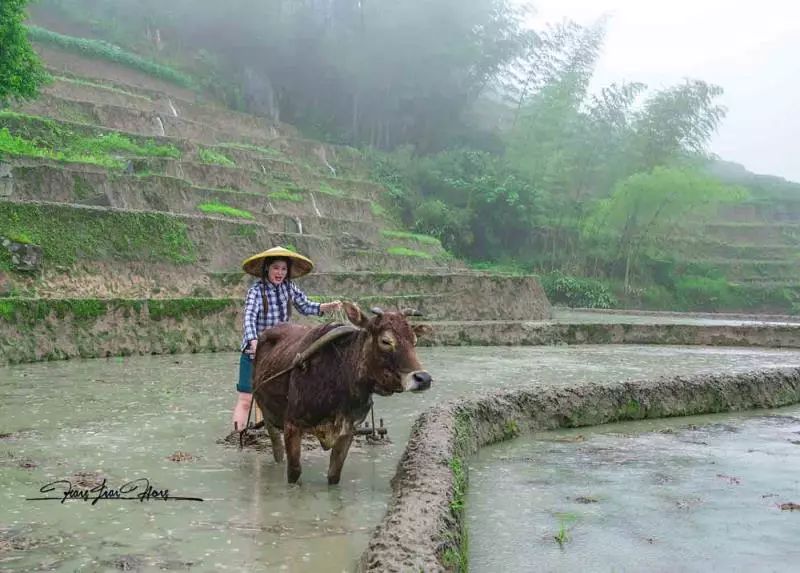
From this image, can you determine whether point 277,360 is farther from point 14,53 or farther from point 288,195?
point 288,195

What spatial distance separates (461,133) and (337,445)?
43.6 m

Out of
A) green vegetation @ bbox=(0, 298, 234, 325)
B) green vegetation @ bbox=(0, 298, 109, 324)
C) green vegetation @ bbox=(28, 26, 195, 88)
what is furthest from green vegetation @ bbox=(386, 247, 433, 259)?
green vegetation @ bbox=(28, 26, 195, 88)

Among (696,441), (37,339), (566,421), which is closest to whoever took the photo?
(696,441)

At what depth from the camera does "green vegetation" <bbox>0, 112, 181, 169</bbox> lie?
18156 mm

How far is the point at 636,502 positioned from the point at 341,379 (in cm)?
194

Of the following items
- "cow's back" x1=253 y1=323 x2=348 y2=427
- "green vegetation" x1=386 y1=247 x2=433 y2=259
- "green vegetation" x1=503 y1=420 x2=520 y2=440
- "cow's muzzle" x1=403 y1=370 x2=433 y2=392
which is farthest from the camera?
"green vegetation" x1=386 y1=247 x2=433 y2=259

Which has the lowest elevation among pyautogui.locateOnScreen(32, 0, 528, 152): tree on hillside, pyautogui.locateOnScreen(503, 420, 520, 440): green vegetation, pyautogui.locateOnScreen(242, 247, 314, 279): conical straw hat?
pyautogui.locateOnScreen(503, 420, 520, 440): green vegetation

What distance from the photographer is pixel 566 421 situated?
8.20 m

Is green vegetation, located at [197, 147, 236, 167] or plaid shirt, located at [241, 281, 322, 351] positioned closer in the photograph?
plaid shirt, located at [241, 281, 322, 351]

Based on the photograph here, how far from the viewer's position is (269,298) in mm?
6301

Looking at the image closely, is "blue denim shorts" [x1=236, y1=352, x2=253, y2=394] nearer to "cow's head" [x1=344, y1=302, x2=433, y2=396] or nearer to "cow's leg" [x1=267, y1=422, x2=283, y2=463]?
"cow's leg" [x1=267, y1=422, x2=283, y2=463]

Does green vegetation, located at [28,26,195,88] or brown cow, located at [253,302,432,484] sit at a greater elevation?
green vegetation, located at [28,26,195,88]

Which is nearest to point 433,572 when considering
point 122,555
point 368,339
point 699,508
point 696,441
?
point 122,555

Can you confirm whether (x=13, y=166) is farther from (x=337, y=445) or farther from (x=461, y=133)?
(x=461, y=133)
